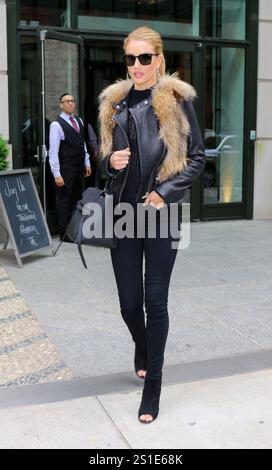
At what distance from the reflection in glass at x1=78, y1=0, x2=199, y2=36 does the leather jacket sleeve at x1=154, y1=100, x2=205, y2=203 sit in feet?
19.3

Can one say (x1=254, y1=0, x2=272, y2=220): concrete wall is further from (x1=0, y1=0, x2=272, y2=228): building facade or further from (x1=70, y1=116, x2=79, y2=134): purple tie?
(x1=70, y1=116, x2=79, y2=134): purple tie

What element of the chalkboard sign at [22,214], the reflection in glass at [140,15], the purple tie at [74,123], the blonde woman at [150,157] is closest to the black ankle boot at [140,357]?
the blonde woman at [150,157]

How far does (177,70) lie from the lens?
9438 millimetres

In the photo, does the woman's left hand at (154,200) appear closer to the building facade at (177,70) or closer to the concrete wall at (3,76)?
the building facade at (177,70)

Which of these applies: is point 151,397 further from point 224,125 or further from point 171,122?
point 224,125

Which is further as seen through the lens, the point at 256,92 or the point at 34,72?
the point at 256,92

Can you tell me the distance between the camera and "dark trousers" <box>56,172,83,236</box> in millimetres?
7816

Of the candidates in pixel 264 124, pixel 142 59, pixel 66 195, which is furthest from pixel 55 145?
pixel 142 59

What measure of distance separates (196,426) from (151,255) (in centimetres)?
92

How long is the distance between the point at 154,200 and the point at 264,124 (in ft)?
22.9

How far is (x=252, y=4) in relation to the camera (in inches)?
371

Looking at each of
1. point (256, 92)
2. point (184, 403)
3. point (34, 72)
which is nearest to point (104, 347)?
point (184, 403)

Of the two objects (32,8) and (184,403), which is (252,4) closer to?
(32,8)

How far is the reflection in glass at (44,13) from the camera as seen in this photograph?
26.7 ft
